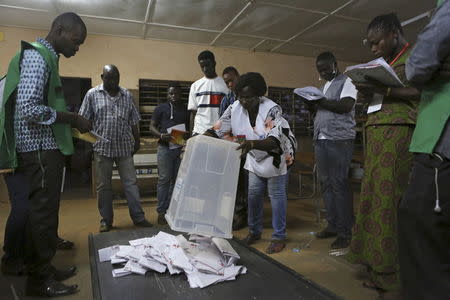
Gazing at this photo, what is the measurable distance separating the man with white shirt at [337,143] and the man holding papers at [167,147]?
59.3 inches

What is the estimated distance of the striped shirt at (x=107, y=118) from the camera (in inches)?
116

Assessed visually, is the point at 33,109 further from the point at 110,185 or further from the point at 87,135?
the point at 110,185

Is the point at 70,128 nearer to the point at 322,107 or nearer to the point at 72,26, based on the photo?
the point at 72,26

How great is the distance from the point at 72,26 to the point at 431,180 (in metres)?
1.90

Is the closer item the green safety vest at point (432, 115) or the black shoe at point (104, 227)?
the green safety vest at point (432, 115)

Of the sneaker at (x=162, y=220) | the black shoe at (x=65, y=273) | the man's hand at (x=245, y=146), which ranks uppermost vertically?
the man's hand at (x=245, y=146)

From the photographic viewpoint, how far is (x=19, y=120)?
1638mm

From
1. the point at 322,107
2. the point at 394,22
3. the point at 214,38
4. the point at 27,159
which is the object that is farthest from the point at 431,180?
the point at 214,38

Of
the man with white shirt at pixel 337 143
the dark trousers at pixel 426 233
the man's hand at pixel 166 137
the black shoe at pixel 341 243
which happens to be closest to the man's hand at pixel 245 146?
the dark trousers at pixel 426 233

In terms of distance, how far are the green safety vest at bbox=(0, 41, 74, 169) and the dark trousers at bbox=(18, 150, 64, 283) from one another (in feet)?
0.18

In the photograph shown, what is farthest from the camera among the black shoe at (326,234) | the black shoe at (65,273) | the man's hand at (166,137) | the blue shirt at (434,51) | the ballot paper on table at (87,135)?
the man's hand at (166,137)

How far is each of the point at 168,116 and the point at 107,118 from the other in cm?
76

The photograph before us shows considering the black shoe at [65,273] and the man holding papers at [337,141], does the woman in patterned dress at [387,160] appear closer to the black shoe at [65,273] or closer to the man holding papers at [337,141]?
the man holding papers at [337,141]

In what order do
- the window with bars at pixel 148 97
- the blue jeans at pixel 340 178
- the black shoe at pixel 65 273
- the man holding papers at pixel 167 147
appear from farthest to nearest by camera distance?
the window with bars at pixel 148 97, the man holding papers at pixel 167 147, the blue jeans at pixel 340 178, the black shoe at pixel 65 273
